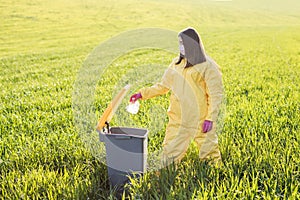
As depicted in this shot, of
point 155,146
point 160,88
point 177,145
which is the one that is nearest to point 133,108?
point 160,88

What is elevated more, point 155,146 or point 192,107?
point 192,107

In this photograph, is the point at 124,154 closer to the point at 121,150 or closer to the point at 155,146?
the point at 121,150

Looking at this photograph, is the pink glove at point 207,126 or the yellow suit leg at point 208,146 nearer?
the pink glove at point 207,126

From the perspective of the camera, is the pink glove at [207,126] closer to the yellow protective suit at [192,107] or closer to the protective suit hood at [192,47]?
the yellow protective suit at [192,107]

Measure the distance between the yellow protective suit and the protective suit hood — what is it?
0.06 metres

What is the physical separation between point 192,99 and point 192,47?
0.50 metres

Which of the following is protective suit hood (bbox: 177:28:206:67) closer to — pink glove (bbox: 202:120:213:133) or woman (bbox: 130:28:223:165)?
woman (bbox: 130:28:223:165)

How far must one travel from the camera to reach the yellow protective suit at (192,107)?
11.6 feet

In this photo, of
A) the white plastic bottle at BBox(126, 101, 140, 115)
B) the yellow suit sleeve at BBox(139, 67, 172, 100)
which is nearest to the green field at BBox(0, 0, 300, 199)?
the yellow suit sleeve at BBox(139, 67, 172, 100)

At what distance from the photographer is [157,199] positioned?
277cm

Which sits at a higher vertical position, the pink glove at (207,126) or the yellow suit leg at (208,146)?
the pink glove at (207,126)

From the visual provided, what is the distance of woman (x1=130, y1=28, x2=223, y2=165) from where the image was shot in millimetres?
3527

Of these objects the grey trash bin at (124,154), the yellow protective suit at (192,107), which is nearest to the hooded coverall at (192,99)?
the yellow protective suit at (192,107)

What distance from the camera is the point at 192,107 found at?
3604 millimetres
